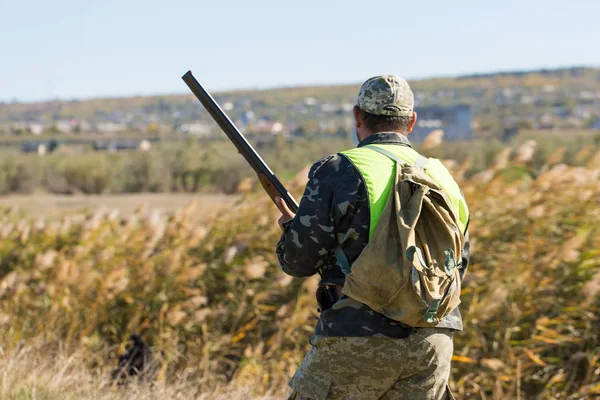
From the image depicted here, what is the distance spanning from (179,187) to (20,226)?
11.9m

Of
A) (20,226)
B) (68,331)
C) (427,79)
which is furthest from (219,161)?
(427,79)

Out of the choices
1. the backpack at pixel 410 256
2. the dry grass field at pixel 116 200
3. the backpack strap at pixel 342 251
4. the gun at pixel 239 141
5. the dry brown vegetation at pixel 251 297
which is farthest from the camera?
the dry grass field at pixel 116 200

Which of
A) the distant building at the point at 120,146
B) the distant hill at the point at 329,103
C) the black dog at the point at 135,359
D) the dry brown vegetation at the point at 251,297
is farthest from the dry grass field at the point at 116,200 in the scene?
the distant hill at the point at 329,103

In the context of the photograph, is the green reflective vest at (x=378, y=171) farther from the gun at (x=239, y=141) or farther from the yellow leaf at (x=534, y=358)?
the yellow leaf at (x=534, y=358)

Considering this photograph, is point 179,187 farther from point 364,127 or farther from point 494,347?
point 364,127

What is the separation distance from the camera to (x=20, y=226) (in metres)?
8.59

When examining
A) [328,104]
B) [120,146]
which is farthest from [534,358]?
[328,104]

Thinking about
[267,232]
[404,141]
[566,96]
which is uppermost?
[404,141]

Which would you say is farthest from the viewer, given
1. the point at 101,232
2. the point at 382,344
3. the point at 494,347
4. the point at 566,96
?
the point at 566,96

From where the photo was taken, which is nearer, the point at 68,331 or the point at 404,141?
the point at 404,141

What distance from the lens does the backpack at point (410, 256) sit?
3.37 metres

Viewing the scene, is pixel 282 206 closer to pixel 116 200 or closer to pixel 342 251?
pixel 342 251

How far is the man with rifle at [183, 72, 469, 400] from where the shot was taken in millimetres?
3400

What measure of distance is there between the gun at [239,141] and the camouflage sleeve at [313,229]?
75 cm
